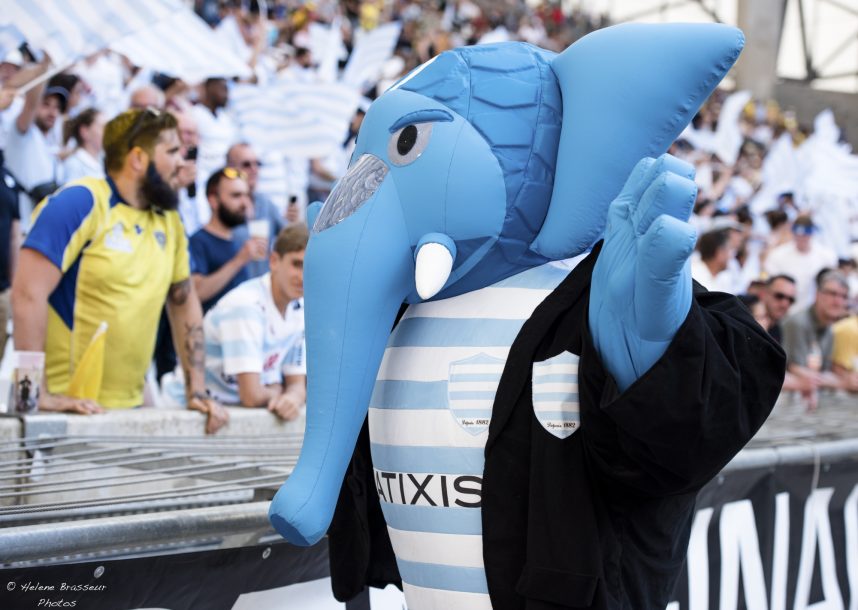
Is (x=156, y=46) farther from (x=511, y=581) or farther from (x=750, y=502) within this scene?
(x=511, y=581)

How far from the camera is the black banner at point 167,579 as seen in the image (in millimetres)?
1979

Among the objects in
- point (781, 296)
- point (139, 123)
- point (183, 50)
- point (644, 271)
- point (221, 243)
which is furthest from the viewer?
point (781, 296)

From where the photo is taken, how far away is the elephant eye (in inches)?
70.8

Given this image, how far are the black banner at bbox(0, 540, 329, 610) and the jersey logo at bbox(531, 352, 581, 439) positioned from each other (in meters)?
0.90

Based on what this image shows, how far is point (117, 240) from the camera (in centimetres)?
380

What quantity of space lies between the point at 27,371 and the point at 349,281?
1.71 m

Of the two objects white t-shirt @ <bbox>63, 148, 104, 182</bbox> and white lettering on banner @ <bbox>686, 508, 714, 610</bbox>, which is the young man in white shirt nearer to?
white lettering on banner @ <bbox>686, 508, 714, 610</bbox>

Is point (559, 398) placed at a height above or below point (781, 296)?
above

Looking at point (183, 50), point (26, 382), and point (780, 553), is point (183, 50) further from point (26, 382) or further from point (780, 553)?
point (780, 553)

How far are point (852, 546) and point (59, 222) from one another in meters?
2.99

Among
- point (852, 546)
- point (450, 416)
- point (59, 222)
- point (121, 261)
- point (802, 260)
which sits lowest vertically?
point (802, 260)

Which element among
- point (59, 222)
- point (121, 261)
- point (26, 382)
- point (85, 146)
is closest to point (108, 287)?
point (121, 261)

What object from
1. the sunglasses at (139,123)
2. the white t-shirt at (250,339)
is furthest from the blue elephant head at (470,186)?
the white t-shirt at (250,339)

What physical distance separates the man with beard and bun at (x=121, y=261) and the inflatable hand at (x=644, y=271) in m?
2.33
